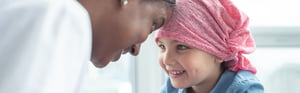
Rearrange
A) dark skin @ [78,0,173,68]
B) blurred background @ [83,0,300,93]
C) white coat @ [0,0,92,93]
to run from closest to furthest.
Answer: white coat @ [0,0,92,93] < dark skin @ [78,0,173,68] < blurred background @ [83,0,300,93]

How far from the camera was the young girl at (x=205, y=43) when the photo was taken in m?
1.01

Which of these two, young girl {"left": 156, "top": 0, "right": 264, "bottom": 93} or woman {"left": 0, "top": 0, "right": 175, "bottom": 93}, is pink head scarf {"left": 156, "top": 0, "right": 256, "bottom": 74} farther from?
woman {"left": 0, "top": 0, "right": 175, "bottom": 93}

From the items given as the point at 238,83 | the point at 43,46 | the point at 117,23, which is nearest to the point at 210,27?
the point at 238,83

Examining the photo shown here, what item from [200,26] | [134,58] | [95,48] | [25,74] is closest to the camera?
[25,74]

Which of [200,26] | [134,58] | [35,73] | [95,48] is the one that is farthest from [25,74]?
[134,58]

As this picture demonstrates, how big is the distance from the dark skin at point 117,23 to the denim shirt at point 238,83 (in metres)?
0.35

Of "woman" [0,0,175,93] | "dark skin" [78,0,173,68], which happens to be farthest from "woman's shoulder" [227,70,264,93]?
"woman" [0,0,175,93]

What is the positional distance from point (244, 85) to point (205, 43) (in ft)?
0.50

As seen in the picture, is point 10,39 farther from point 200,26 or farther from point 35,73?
point 200,26

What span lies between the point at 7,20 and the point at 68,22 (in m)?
0.08

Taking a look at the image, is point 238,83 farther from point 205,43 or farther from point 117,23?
point 117,23

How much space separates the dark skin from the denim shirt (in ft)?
1.15

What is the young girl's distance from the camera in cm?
101

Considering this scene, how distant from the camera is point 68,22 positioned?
51 centimetres
